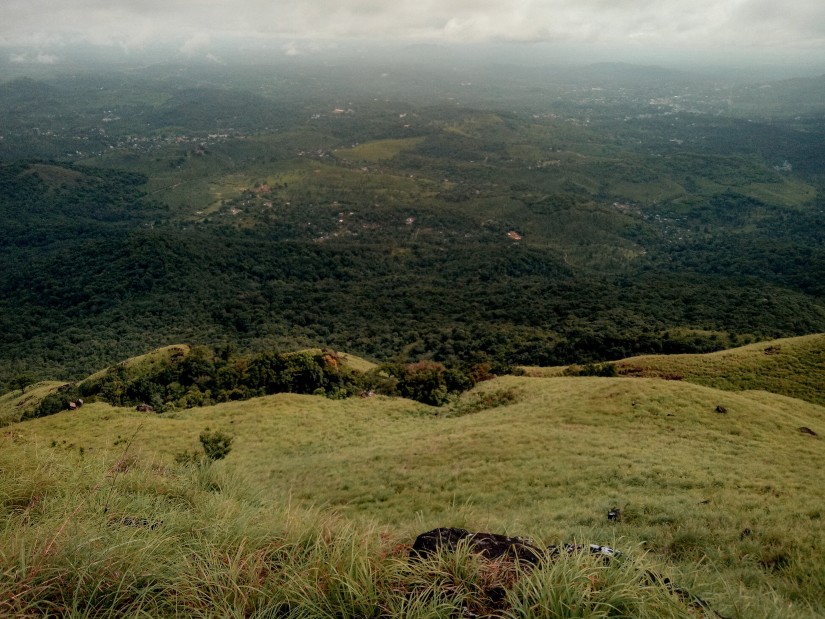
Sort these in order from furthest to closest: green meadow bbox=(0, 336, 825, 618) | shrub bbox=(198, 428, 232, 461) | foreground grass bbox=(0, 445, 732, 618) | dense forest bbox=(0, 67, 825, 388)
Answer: dense forest bbox=(0, 67, 825, 388), shrub bbox=(198, 428, 232, 461), green meadow bbox=(0, 336, 825, 618), foreground grass bbox=(0, 445, 732, 618)

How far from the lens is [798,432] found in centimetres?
1733

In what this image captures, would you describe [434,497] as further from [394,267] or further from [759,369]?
[394,267]

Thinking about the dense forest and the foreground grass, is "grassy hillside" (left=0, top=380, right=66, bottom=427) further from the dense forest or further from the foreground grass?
the foreground grass

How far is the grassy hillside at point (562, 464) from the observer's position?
7.23 meters

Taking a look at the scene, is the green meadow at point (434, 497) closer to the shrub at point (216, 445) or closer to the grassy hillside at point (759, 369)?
the grassy hillside at point (759, 369)

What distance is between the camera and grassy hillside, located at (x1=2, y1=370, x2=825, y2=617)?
7.23 meters

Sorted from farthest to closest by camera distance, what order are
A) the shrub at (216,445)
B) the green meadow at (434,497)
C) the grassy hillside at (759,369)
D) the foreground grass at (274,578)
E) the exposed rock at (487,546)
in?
the grassy hillside at (759,369), the shrub at (216,445), the exposed rock at (487,546), the green meadow at (434,497), the foreground grass at (274,578)

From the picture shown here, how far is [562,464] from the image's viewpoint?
1505 cm


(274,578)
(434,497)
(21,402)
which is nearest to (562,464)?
(434,497)

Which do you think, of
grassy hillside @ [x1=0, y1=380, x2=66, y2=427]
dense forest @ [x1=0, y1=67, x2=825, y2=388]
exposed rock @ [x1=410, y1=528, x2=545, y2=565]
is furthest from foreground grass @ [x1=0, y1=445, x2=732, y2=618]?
dense forest @ [x1=0, y1=67, x2=825, y2=388]

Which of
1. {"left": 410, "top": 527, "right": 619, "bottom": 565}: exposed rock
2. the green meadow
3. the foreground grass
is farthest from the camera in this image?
{"left": 410, "top": 527, "right": 619, "bottom": 565}: exposed rock

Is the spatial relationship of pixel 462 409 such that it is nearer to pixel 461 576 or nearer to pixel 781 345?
pixel 781 345

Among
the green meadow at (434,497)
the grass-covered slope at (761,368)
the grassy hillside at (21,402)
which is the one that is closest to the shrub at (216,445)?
the green meadow at (434,497)

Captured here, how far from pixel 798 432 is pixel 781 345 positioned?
13531 mm
